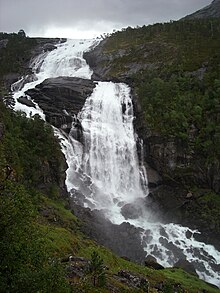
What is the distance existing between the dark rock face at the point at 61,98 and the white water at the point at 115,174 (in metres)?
1.39

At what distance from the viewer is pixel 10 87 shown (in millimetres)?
83375

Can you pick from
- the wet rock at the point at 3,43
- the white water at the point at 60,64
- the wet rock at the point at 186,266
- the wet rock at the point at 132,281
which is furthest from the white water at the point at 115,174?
the wet rock at the point at 3,43

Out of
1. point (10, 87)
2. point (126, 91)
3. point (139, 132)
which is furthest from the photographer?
point (10, 87)

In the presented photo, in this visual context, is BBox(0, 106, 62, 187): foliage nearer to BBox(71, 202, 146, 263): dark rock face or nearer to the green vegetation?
BBox(71, 202, 146, 263): dark rock face

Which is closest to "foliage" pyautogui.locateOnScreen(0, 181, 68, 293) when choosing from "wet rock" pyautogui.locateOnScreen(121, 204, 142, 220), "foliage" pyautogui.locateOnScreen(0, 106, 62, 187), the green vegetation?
"foliage" pyautogui.locateOnScreen(0, 106, 62, 187)

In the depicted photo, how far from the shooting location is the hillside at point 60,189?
52.7 feet

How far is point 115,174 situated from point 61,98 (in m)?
17.7

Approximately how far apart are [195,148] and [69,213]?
24094mm

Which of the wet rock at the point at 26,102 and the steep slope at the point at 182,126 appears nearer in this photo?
the steep slope at the point at 182,126

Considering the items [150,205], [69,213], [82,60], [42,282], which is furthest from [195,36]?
[42,282]

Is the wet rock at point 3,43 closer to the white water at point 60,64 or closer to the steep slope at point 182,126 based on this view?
the white water at point 60,64

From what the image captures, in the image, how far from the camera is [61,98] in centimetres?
6656

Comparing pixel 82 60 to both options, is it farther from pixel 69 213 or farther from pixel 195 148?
pixel 69 213

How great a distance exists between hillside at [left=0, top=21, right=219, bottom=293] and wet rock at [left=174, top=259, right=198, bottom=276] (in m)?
2.53
